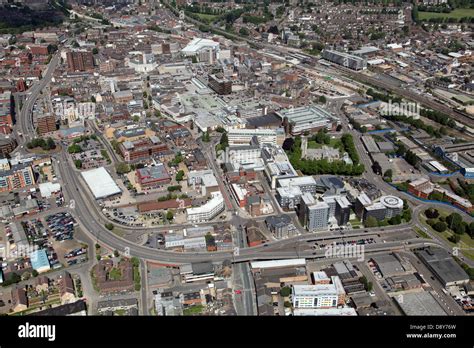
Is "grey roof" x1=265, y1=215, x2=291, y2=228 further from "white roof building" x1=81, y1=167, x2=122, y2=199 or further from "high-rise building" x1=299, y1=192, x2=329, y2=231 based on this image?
"white roof building" x1=81, y1=167, x2=122, y2=199

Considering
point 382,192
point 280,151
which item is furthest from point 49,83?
point 382,192

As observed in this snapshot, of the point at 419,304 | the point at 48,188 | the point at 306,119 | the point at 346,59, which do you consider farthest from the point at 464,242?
the point at 346,59

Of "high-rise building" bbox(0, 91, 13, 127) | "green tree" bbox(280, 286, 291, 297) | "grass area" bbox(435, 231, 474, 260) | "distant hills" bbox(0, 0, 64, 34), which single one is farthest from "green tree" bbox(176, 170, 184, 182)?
"distant hills" bbox(0, 0, 64, 34)

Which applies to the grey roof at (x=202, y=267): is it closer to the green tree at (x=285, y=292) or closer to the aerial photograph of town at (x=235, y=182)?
the aerial photograph of town at (x=235, y=182)

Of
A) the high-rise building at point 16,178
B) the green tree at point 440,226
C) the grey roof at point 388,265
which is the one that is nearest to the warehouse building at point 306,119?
the green tree at point 440,226

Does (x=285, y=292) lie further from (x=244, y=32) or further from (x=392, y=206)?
(x=244, y=32)
